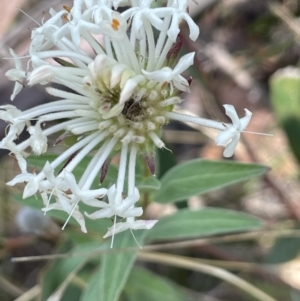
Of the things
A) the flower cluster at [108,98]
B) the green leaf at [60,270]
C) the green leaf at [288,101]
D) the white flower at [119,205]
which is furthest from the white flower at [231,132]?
the green leaf at [288,101]

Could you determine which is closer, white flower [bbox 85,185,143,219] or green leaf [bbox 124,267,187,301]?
white flower [bbox 85,185,143,219]

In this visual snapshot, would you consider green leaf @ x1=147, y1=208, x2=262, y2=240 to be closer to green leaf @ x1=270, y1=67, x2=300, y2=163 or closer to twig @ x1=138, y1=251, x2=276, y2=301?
twig @ x1=138, y1=251, x2=276, y2=301

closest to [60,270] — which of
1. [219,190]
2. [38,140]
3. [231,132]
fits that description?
[38,140]

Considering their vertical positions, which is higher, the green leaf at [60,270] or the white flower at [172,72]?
the white flower at [172,72]

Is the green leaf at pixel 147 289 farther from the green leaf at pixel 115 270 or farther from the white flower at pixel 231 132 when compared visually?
the white flower at pixel 231 132

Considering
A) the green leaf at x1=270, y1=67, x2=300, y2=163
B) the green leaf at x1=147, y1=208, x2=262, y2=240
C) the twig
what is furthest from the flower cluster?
the green leaf at x1=270, y1=67, x2=300, y2=163

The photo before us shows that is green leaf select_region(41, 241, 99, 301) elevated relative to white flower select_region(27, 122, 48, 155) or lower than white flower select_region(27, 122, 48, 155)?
lower

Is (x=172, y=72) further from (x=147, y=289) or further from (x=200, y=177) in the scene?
(x=147, y=289)
